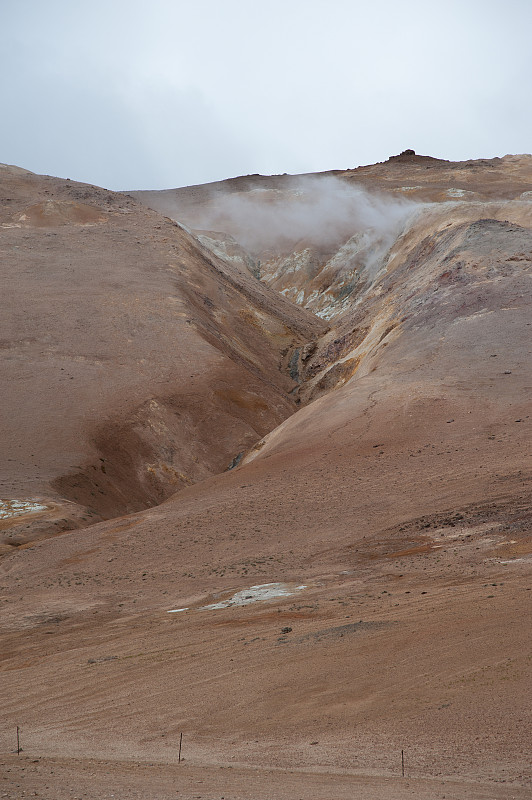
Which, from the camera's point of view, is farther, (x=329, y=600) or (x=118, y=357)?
(x=118, y=357)

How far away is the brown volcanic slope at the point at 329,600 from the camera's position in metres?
8.49

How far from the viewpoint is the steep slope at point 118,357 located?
101 ft

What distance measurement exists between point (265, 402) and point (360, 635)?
93.0 ft

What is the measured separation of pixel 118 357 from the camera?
39.9 metres

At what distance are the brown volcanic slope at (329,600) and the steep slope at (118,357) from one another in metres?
0.50

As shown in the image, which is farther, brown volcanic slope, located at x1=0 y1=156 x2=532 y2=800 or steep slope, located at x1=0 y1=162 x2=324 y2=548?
steep slope, located at x1=0 y1=162 x2=324 y2=548

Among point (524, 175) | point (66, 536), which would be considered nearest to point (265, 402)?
point (66, 536)

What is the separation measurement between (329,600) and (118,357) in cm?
2756

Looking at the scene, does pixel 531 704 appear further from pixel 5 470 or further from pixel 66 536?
pixel 5 470

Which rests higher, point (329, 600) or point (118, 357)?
point (118, 357)

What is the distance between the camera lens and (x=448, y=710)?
9.09 m

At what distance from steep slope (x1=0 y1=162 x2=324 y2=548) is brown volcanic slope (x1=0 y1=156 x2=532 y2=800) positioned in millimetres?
496

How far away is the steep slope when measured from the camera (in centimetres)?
3073

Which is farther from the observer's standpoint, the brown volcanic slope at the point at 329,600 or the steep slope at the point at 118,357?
the steep slope at the point at 118,357
